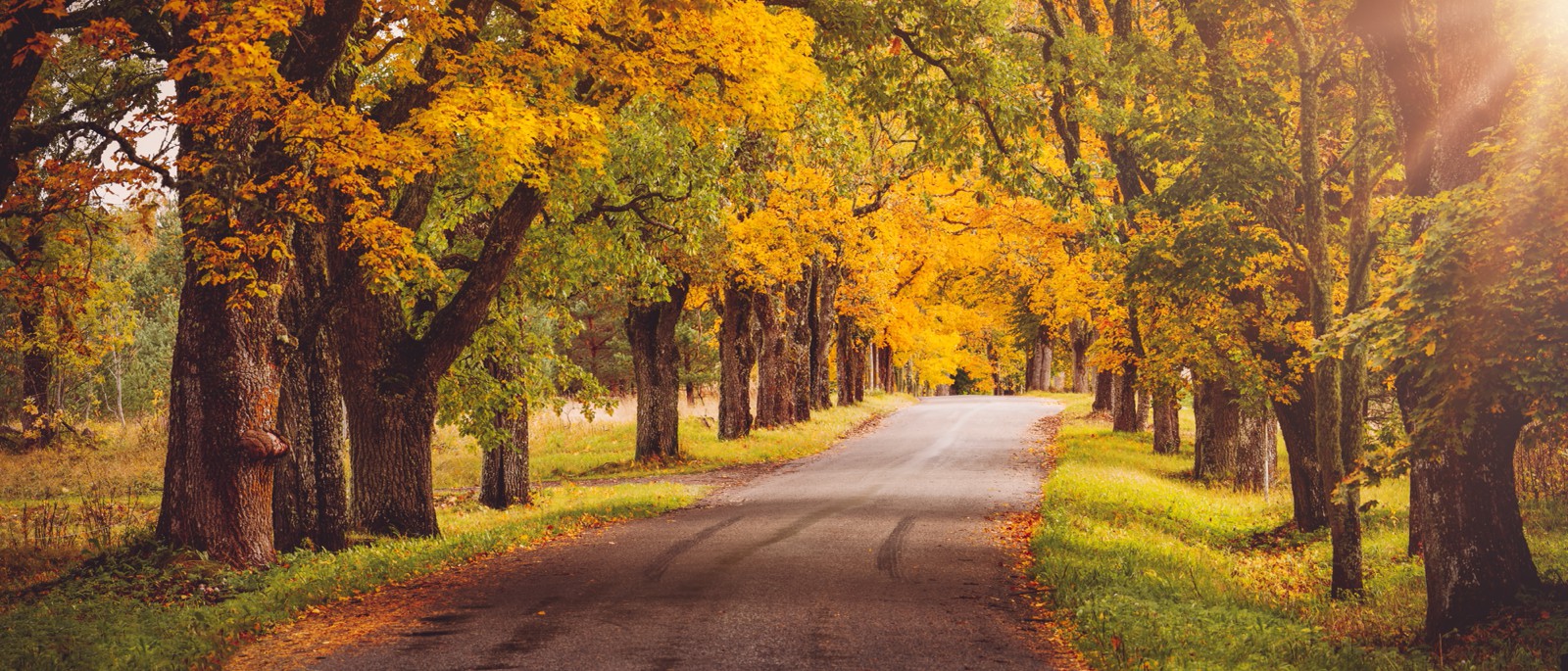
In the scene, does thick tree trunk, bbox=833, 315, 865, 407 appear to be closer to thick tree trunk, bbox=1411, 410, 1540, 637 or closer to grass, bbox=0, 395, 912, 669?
grass, bbox=0, 395, 912, 669

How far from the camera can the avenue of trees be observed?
8273 millimetres

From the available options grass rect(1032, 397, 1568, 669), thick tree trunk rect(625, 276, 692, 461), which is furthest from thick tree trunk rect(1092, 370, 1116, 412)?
thick tree trunk rect(625, 276, 692, 461)

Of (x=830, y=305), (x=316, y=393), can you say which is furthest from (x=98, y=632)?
(x=830, y=305)

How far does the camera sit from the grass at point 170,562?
7891 millimetres

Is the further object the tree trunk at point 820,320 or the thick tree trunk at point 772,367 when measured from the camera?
the tree trunk at point 820,320

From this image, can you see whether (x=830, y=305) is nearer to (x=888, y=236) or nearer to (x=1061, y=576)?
(x=888, y=236)

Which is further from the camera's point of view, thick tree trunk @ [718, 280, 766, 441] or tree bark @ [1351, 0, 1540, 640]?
thick tree trunk @ [718, 280, 766, 441]

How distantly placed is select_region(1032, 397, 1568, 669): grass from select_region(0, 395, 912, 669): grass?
675 cm

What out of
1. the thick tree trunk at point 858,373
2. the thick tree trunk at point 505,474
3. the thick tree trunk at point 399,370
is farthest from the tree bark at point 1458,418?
the thick tree trunk at point 858,373

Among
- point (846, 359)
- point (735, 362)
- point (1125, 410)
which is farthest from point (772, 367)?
point (846, 359)

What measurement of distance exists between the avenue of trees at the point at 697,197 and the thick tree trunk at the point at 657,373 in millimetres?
5697

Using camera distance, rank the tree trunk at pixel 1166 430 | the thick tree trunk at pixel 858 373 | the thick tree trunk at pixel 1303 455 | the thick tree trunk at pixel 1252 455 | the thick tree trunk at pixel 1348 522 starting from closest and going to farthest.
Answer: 1. the thick tree trunk at pixel 1348 522
2. the thick tree trunk at pixel 1303 455
3. the thick tree trunk at pixel 1252 455
4. the tree trunk at pixel 1166 430
5. the thick tree trunk at pixel 858 373

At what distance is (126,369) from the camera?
58.2 metres

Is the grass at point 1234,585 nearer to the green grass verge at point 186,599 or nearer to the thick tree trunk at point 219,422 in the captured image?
the green grass verge at point 186,599
